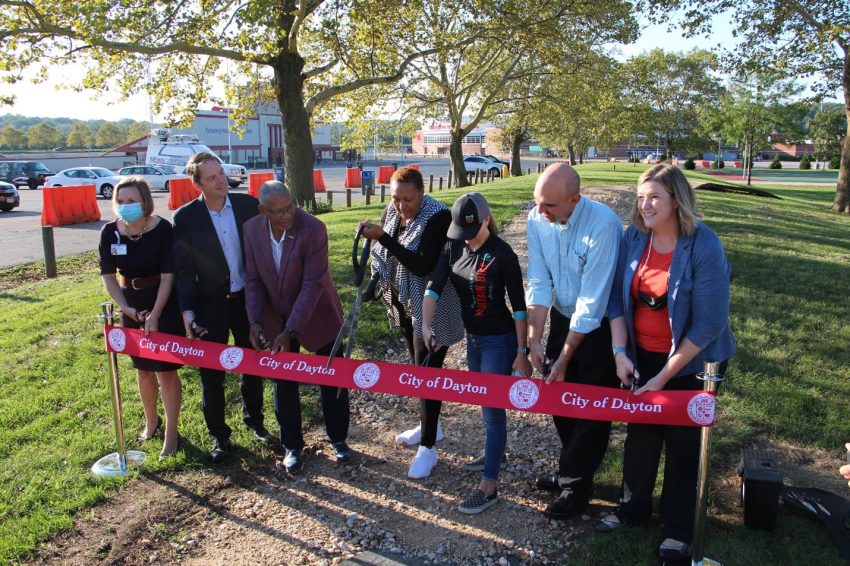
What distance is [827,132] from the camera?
60875mm

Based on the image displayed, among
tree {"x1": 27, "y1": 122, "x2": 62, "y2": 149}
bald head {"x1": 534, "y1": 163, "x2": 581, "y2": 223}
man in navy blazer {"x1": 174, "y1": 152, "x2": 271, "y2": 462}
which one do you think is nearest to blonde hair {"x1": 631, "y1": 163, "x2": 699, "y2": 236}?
bald head {"x1": 534, "y1": 163, "x2": 581, "y2": 223}

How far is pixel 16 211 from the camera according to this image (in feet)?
76.4

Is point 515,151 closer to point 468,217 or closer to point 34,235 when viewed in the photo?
point 34,235

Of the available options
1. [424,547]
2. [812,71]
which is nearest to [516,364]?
[424,547]

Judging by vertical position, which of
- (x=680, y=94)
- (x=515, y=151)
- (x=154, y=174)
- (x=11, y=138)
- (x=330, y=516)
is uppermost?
(x=680, y=94)

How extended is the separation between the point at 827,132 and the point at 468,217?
231 ft

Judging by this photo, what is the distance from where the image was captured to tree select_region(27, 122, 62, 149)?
97.0 meters

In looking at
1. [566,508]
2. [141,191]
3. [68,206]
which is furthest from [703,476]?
[68,206]

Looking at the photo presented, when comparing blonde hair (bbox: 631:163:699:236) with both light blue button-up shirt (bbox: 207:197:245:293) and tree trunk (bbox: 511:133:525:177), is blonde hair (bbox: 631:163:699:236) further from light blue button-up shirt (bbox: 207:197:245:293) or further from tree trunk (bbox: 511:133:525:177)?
tree trunk (bbox: 511:133:525:177)

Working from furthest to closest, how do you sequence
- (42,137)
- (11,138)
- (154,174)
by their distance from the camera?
(42,137), (11,138), (154,174)

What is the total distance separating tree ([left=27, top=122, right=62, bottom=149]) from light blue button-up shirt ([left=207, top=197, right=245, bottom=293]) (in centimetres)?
11102

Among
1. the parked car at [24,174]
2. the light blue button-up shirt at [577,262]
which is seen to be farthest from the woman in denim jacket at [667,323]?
the parked car at [24,174]

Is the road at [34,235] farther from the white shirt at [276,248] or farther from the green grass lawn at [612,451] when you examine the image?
the white shirt at [276,248]

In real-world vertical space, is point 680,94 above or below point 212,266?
above
